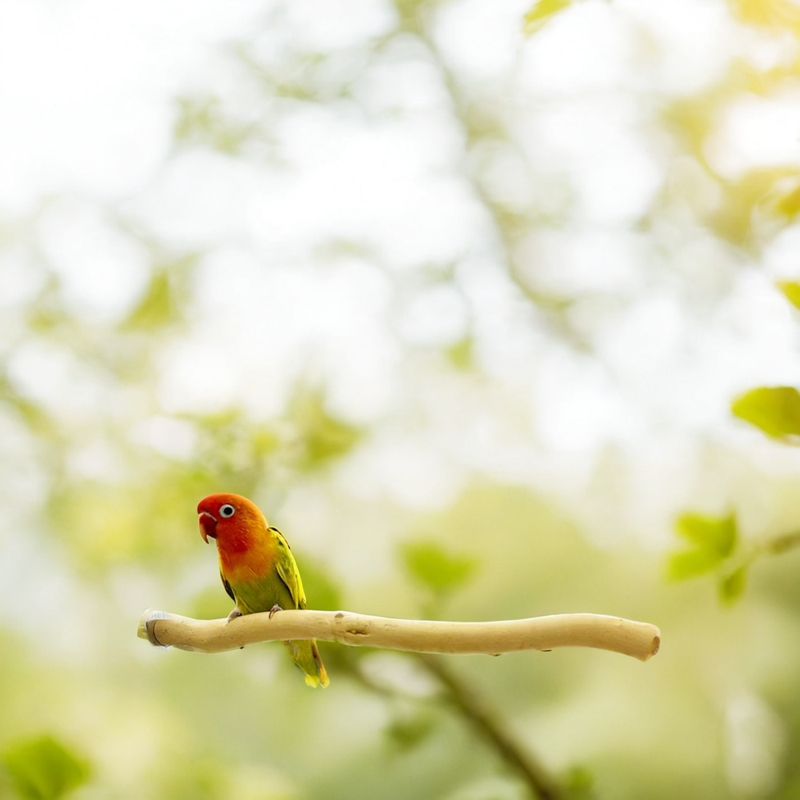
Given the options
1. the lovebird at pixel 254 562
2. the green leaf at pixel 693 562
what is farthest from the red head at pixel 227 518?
the green leaf at pixel 693 562

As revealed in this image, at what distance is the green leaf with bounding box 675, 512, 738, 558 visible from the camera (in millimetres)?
299

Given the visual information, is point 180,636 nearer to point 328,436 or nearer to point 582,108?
point 328,436

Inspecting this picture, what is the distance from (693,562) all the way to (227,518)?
19 centimetres

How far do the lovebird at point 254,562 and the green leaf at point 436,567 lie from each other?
0.50 feet

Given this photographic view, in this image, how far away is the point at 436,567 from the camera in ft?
1.59

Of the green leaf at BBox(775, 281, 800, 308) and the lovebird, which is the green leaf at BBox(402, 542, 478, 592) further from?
the green leaf at BBox(775, 281, 800, 308)

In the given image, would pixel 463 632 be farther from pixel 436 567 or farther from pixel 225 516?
pixel 436 567

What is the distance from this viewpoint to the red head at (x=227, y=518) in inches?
12.6

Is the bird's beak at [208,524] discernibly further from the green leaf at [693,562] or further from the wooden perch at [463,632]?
the green leaf at [693,562]

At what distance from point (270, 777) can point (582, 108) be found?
2.45ft

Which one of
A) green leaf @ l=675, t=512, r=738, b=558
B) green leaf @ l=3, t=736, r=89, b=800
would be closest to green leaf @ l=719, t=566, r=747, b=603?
green leaf @ l=675, t=512, r=738, b=558

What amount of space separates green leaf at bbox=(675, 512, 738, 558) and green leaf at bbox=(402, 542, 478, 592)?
195 mm

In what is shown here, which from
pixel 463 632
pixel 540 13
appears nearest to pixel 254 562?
pixel 463 632

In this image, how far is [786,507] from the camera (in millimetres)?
751
